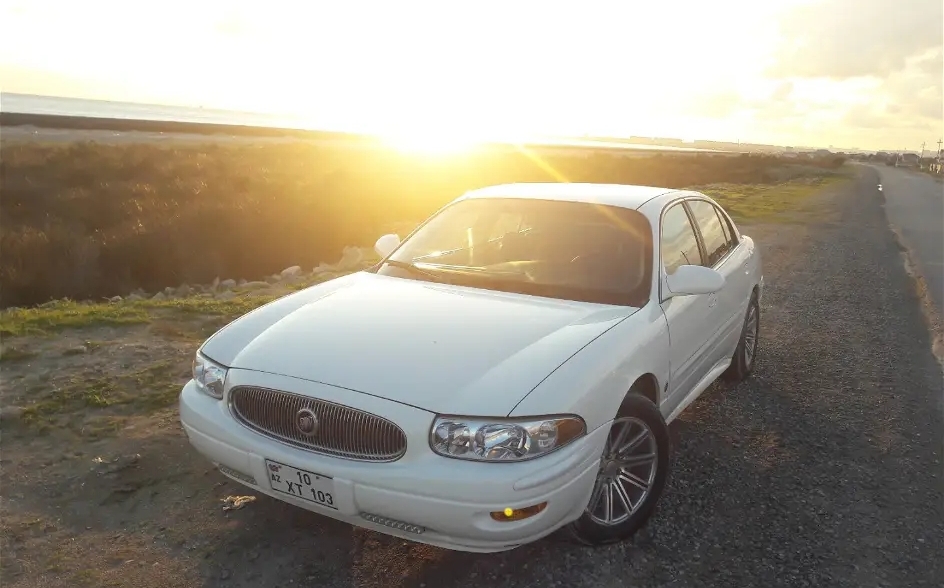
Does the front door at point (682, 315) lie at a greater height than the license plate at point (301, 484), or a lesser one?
greater

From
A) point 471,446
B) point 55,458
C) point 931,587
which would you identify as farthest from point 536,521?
point 55,458

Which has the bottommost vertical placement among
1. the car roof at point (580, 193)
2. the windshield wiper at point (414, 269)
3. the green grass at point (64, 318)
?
the green grass at point (64, 318)

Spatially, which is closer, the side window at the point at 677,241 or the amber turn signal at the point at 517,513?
the amber turn signal at the point at 517,513

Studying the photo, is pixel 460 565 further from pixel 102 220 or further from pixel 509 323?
pixel 102 220

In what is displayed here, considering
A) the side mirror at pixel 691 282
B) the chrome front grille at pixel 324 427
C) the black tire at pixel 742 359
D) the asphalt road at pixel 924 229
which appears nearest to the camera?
the chrome front grille at pixel 324 427

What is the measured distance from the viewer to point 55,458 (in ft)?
13.8

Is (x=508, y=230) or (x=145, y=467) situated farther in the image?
(x=508, y=230)

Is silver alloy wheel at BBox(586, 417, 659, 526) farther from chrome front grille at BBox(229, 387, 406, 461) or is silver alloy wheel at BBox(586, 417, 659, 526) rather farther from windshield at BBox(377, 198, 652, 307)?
chrome front grille at BBox(229, 387, 406, 461)

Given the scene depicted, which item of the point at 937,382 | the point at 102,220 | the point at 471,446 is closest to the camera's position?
the point at 471,446

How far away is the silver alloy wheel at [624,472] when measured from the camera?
327 cm

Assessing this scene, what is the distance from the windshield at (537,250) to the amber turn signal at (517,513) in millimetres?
1317

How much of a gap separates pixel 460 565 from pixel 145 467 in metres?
2.05

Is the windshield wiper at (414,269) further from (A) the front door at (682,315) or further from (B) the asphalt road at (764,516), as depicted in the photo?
(B) the asphalt road at (764,516)

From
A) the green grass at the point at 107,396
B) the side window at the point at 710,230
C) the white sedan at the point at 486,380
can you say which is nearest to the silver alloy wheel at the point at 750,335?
the side window at the point at 710,230
